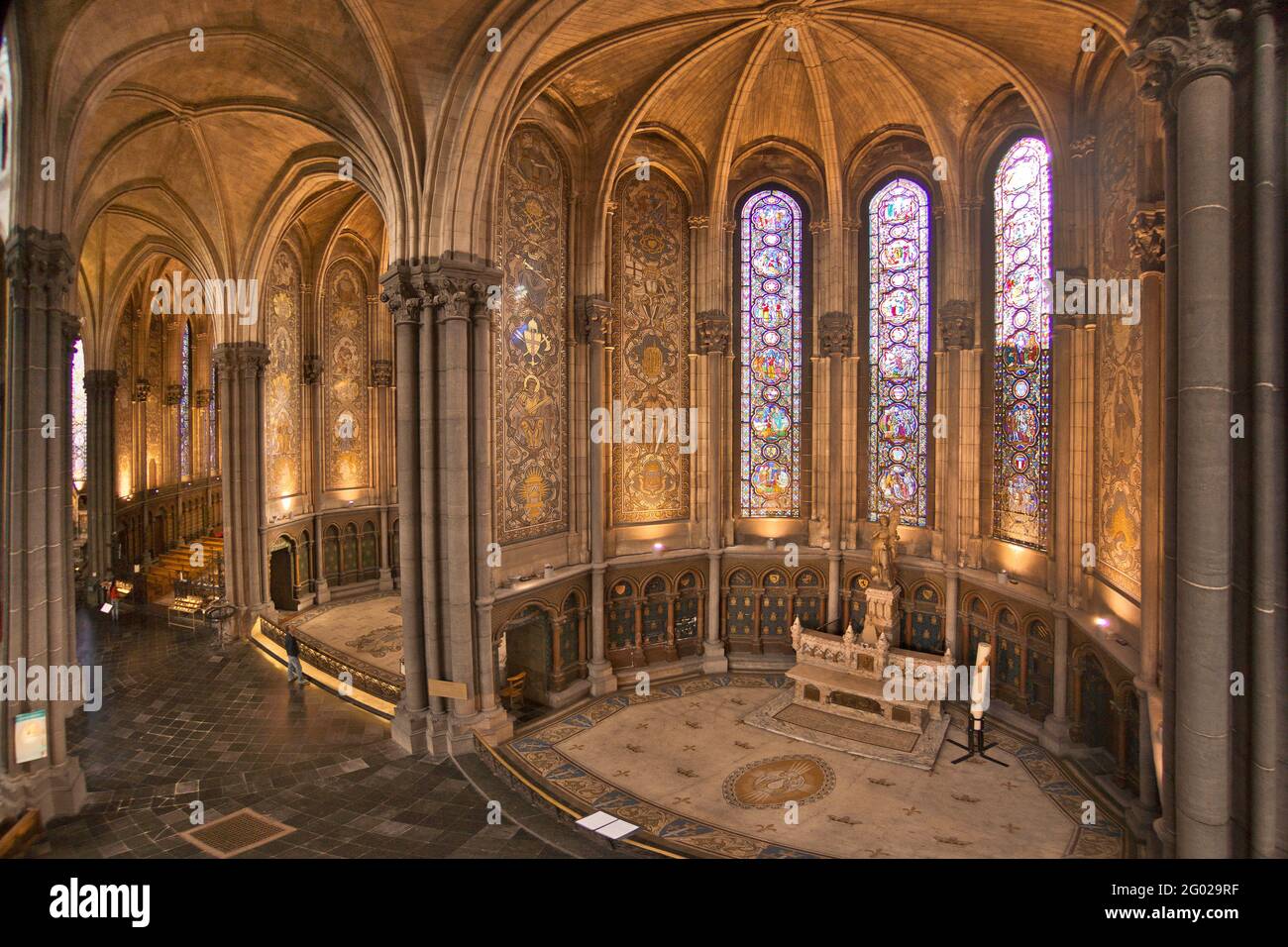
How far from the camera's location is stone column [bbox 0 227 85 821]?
34.0ft

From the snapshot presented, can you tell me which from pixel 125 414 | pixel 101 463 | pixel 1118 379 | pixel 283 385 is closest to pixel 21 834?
pixel 283 385

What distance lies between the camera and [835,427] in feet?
60.3

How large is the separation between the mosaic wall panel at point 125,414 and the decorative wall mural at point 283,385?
980 cm

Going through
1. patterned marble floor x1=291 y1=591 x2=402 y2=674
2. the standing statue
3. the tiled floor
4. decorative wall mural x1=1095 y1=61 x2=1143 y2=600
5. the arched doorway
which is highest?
decorative wall mural x1=1095 y1=61 x2=1143 y2=600

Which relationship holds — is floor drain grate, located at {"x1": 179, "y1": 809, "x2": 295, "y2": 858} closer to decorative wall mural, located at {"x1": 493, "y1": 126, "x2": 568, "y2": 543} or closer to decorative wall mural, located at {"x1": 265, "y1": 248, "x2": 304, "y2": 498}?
decorative wall mural, located at {"x1": 493, "y1": 126, "x2": 568, "y2": 543}

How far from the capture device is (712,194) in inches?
722

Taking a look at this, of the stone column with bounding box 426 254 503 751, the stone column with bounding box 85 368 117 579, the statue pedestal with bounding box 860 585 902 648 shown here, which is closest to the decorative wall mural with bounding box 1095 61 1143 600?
the statue pedestal with bounding box 860 585 902 648

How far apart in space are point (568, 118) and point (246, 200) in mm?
9641

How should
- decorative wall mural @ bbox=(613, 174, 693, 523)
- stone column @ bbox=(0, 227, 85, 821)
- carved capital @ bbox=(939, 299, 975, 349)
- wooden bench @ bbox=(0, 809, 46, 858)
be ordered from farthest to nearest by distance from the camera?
decorative wall mural @ bbox=(613, 174, 693, 523), carved capital @ bbox=(939, 299, 975, 349), stone column @ bbox=(0, 227, 85, 821), wooden bench @ bbox=(0, 809, 46, 858)

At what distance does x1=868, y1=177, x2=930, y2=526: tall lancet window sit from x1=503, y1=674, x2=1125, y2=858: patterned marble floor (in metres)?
5.93

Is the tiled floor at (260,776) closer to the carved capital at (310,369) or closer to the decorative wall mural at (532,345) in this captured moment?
the decorative wall mural at (532,345)

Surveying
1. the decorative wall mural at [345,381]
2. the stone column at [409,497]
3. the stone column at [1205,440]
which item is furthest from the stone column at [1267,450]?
the decorative wall mural at [345,381]

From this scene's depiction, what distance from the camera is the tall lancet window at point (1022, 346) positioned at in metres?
14.5

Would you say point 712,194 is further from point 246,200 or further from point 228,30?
point 246,200
